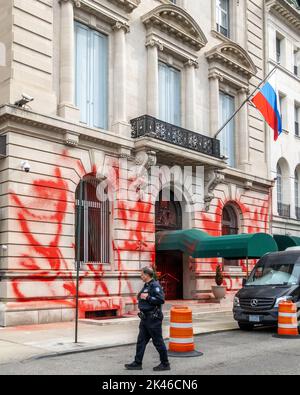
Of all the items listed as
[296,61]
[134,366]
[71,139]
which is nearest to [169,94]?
[71,139]

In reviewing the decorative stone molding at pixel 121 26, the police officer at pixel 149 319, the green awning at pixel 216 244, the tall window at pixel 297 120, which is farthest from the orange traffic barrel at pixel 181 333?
the tall window at pixel 297 120

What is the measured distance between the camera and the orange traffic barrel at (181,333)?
11.1m

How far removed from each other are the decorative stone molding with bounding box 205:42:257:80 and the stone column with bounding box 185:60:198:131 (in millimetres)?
1611

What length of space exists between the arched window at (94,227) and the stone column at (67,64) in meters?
2.56

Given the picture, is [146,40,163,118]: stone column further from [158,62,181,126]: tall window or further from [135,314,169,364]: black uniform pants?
[135,314,169,364]: black uniform pants

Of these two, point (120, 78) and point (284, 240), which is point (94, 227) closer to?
point (120, 78)

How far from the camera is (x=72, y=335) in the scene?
14.6 metres

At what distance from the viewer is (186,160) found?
23.2 m

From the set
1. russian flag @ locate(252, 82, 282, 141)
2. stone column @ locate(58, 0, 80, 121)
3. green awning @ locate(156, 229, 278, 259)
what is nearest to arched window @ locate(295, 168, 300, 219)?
russian flag @ locate(252, 82, 282, 141)

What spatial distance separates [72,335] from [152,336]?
5475 mm

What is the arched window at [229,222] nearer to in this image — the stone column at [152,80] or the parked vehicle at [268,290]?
the stone column at [152,80]

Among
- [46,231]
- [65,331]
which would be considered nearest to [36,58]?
[46,231]

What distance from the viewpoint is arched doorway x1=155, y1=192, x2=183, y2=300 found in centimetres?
2388

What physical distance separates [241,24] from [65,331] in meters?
20.2
